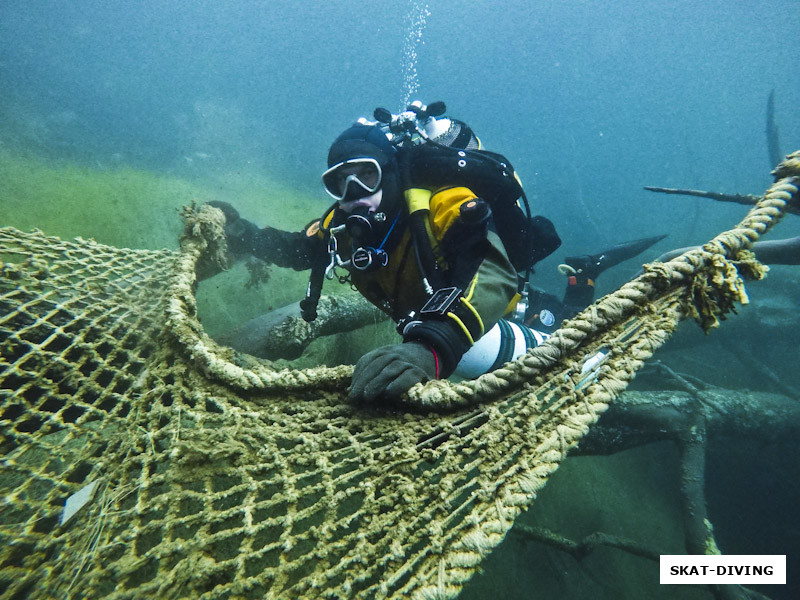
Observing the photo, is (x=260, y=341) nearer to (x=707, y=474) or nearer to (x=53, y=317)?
(x=53, y=317)

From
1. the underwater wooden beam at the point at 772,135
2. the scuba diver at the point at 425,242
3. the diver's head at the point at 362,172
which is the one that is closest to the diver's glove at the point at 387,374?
the scuba diver at the point at 425,242

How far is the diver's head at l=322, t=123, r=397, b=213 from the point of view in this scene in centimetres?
214

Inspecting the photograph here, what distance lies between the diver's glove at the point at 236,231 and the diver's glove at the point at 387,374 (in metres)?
2.38

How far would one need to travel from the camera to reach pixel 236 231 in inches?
119

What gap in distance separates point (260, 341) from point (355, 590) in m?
2.44

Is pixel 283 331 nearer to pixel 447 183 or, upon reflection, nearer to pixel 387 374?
pixel 447 183

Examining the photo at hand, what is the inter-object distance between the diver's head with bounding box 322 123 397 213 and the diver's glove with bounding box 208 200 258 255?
4.09ft

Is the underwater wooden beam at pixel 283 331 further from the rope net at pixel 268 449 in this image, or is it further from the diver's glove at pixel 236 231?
the rope net at pixel 268 449

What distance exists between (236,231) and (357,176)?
58.5 inches

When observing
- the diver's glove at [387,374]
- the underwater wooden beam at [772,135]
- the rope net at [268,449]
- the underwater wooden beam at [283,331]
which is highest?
the underwater wooden beam at [772,135]

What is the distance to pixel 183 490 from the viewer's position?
0.90 m

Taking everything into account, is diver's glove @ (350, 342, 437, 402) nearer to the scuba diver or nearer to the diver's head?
the scuba diver

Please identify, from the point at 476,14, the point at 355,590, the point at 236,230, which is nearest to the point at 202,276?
the point at 236,230

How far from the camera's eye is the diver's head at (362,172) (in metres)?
2.14
